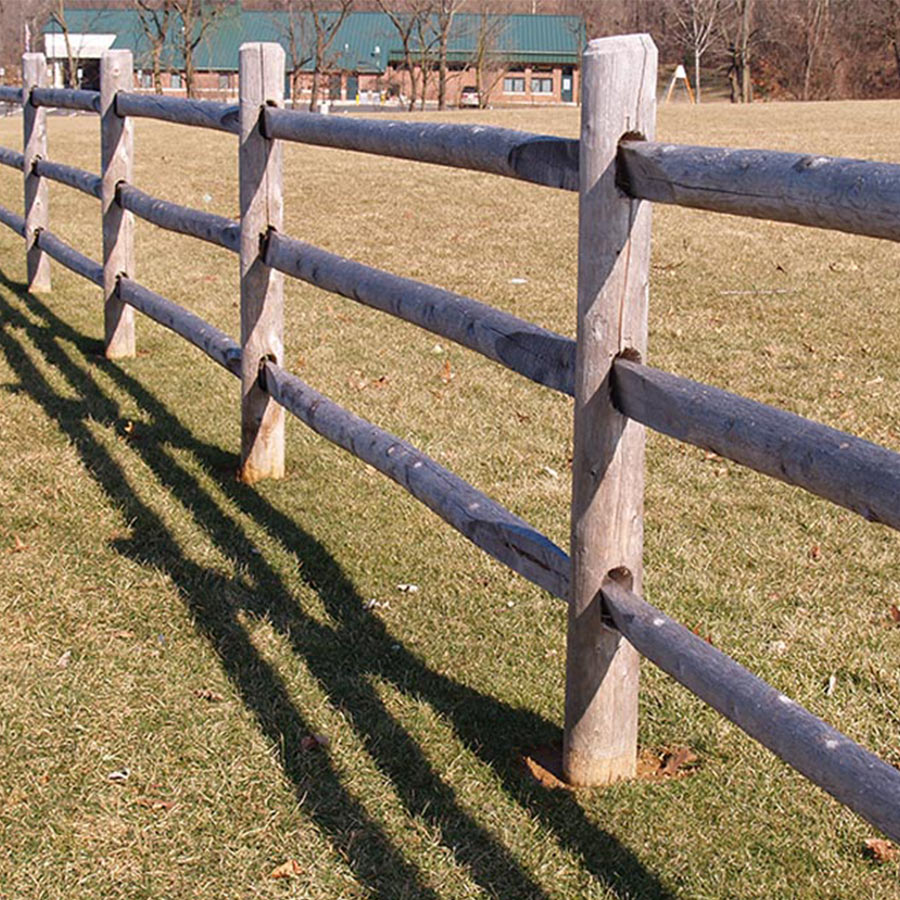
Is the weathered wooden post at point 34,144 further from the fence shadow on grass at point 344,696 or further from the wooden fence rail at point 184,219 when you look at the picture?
the fence shadow on grass at point 344,696

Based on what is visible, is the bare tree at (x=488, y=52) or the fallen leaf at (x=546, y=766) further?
the bare tree at (x=488, y=52)

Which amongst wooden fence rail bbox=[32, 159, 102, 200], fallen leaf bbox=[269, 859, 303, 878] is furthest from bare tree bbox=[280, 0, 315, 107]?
fallen leaf bbox=[269, 859, 303, 878]

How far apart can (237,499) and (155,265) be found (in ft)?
22.3

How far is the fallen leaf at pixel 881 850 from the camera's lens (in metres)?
3.20

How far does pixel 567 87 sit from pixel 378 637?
90.3 m

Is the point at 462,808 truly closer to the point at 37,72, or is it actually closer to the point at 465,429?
the point at 465,429

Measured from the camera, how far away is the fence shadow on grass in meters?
3.21

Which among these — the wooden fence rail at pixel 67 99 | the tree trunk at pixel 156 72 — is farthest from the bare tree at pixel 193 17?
the wooden fence rail at pixel 67 99

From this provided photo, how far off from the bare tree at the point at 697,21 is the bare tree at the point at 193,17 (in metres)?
24.5

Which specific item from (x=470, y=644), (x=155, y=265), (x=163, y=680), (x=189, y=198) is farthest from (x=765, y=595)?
(x=189, y=198)

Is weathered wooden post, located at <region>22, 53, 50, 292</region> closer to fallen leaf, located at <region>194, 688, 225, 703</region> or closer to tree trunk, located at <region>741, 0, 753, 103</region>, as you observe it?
fallen leaf, located at <region>194, 688, 225, 703</region>

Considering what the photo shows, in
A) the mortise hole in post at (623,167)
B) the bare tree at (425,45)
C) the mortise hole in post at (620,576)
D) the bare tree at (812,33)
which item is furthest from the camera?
the bare tree at (812,33)

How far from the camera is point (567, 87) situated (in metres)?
91.1

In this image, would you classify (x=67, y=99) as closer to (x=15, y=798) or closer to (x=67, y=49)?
(x=15, y=798)
